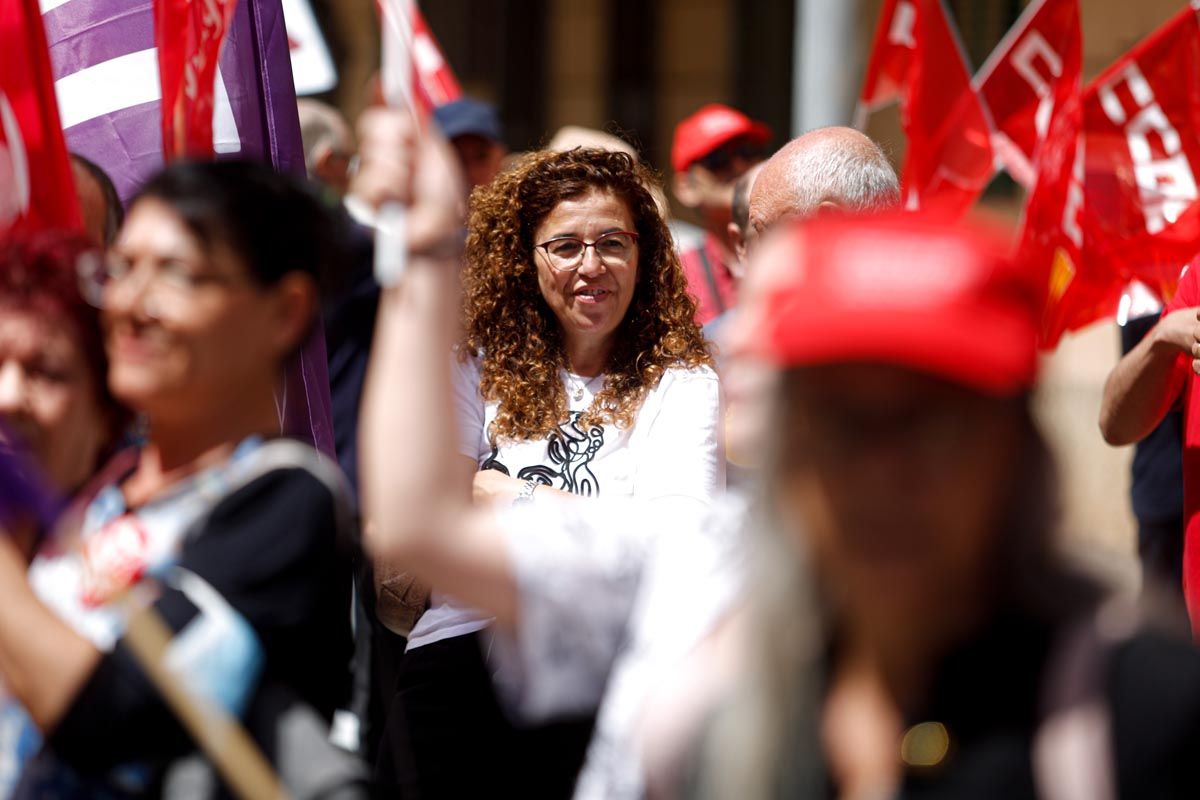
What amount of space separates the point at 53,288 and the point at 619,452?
1.27 m

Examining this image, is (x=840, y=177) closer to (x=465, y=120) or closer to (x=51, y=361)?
(x=51, y=361)

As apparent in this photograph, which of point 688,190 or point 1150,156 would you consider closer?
point 1150,156

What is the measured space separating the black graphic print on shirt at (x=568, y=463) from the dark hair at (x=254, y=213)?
1.05m

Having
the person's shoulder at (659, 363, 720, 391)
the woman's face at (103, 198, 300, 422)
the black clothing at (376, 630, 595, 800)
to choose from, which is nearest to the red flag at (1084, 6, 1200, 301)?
the person's shoulder at (659, 363, 720, 391)

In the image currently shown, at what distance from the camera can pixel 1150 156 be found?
181 inches

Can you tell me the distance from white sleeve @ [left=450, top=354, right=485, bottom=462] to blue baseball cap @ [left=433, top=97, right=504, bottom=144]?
2651 mm

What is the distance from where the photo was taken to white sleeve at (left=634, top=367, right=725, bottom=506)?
10.1 feet

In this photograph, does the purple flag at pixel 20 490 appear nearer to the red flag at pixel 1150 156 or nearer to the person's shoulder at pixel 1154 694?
the person's shoulder at pixel 1154 694

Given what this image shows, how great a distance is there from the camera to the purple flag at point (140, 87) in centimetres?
346

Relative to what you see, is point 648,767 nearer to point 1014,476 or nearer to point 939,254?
point 1014,476

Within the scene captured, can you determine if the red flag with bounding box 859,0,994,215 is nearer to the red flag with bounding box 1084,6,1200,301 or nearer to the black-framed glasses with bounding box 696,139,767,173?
the red flag with bounding box 1084,6,1200,301

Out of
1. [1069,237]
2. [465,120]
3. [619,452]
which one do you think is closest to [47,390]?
[619,452]

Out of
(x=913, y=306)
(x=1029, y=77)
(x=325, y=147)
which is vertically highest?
(x=913, y=306)

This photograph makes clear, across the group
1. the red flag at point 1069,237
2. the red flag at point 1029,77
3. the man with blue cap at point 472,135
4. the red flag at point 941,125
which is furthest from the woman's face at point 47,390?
the man with blue cap at point 472,135
